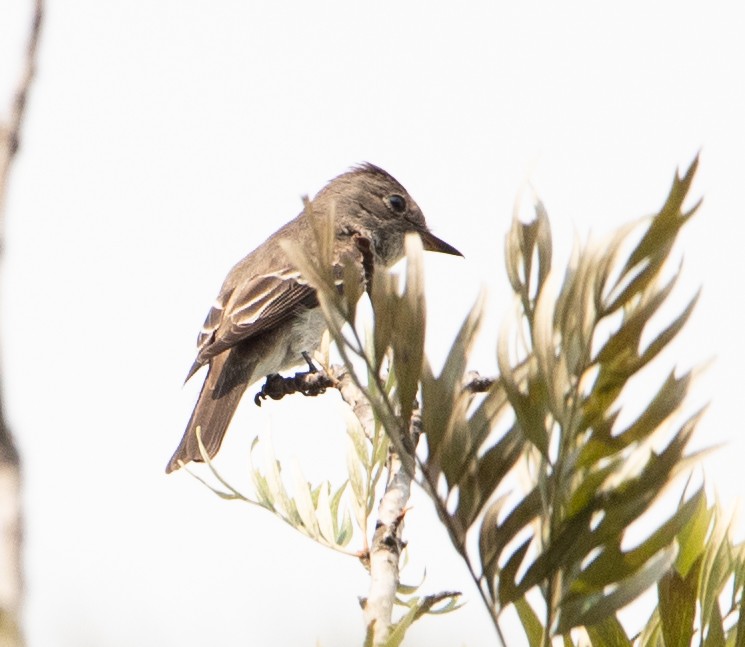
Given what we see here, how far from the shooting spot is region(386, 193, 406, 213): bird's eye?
682 cm

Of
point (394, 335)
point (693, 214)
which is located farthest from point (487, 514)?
point (693, 214)

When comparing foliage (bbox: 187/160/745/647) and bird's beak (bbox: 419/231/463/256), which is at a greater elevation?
bird's beak (bbox: 419/231/463/256)

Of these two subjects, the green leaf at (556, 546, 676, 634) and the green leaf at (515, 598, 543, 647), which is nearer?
the green leaf at (556, 546, 676, 634)

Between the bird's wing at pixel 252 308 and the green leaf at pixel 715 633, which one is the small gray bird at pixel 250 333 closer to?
the bird's wing at pixel 252 308

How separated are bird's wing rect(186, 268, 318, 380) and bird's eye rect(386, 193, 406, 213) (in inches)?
53.3

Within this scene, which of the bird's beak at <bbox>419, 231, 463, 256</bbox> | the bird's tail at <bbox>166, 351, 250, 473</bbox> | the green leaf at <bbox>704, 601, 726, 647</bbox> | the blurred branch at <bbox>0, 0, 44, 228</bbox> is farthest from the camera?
the bird's beak at <bbox>419, 231, 463, 256</bbox>

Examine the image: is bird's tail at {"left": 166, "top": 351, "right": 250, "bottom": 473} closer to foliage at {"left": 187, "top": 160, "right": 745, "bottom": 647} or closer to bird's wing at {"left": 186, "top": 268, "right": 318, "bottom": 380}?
bird's wing at {"left": 186, "top": 268, "right": 318, "bottom": 380}

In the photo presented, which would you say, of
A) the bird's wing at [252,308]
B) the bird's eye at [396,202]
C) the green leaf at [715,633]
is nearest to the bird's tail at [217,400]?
the bird's wing at [252,308]

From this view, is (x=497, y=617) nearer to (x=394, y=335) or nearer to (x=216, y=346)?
(x=394, y=335)

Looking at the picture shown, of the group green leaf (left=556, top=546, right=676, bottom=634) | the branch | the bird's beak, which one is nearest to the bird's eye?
the bird's beak

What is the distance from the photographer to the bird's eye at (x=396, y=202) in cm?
682

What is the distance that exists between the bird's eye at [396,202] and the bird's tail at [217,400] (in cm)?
176

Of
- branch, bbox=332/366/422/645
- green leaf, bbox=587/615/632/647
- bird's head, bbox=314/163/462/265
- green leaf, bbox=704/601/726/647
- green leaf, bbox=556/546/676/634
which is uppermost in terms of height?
bird's head, bbox=314/163/462/265

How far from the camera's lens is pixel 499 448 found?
951 mm
